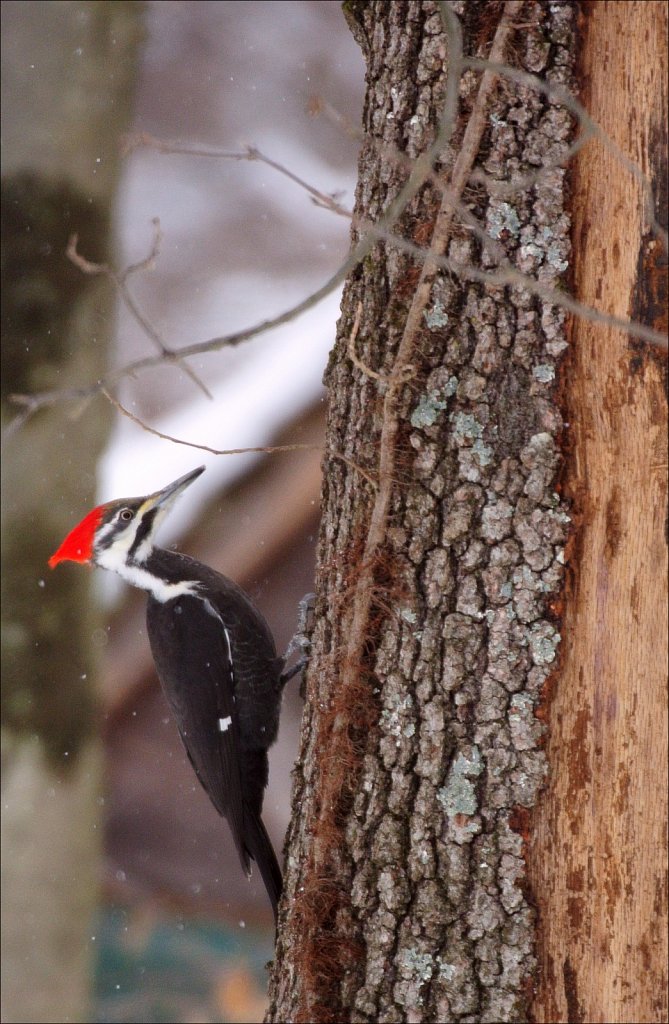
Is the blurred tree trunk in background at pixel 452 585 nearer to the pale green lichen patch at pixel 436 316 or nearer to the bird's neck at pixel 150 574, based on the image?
the pale green lichen patch at pixel 436 316

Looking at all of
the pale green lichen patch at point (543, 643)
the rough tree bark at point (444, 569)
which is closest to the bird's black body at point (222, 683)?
the rough tree bark at point (444, 569)

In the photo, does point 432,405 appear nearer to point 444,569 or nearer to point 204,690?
point 444,569

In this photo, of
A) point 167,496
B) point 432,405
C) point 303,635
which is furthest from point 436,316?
point 167,496

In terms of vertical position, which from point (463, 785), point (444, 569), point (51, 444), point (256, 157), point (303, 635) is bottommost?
point (463, 785)

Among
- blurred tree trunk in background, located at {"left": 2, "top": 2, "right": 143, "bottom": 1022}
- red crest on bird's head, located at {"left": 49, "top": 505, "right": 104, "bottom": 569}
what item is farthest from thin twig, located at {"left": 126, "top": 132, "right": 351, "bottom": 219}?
blurred tree trunk in background, located at {"left": 2, "top": 2, "right": 143, "bottom": 1022}

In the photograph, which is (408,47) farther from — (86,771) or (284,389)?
(86,771)

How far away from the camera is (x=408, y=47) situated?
1.19 metres

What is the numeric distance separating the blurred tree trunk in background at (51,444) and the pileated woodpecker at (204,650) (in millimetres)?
700

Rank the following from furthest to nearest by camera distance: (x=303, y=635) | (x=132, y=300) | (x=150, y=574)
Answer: (x=150, y=574)
(x=303, y=635)
(x=132, y=300)

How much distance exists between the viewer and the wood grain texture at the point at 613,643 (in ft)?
3.43

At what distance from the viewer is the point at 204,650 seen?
5.88 feet

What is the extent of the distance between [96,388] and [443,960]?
76 centimetres

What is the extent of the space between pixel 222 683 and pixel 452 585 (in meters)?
0.79

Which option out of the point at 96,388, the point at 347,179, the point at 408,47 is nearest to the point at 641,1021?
the point at 96,388
